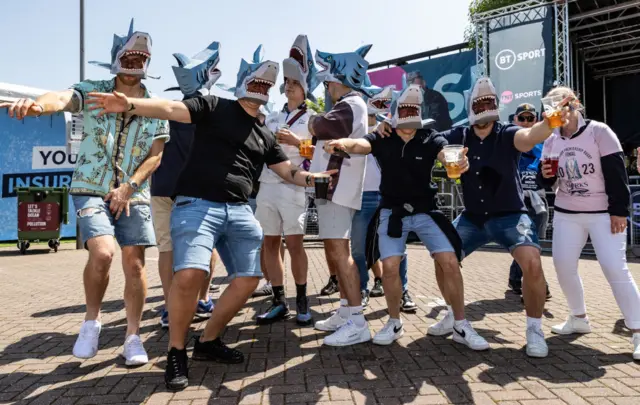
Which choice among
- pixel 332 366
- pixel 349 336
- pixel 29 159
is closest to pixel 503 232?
pixel 349 336

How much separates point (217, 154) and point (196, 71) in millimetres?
1530

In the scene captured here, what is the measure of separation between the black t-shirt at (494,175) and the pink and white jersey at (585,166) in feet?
1.43

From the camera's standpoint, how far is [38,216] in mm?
11406

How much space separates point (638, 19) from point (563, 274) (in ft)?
55.4

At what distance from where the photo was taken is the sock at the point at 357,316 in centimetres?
373

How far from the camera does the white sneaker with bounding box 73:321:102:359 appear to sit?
10.3ft

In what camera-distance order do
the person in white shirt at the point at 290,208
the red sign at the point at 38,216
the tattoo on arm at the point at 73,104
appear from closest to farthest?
1. the tattoo on arm at the point at 73,104
2. the person in white shirt at the point at 290,208
3. the red sign at the point at 38,216

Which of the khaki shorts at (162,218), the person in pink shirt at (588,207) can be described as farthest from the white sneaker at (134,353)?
the person in pink shirt at (588,207)

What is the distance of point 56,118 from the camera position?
14.8 m

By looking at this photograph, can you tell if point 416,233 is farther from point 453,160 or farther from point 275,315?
point 275,315

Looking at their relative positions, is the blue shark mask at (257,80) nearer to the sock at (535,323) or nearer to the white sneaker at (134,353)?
the white sneaker at (134,353)

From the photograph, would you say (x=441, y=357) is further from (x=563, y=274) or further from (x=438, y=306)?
(x=438, y=306)

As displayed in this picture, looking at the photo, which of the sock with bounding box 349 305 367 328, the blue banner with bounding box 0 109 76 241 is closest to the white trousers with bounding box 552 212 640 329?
the sock with bounding box 349 305 367 328

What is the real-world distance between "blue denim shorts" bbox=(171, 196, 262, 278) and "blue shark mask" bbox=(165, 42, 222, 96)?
5.26ft
